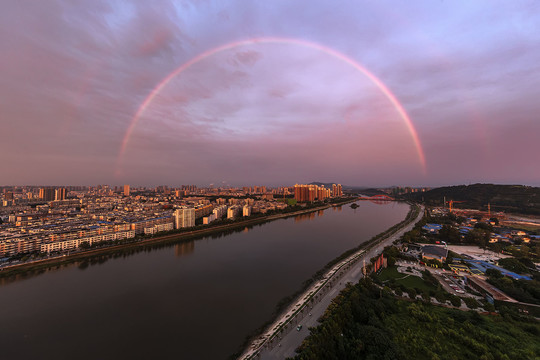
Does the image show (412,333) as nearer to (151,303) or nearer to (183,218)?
(151,303)

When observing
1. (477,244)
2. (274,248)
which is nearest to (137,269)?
(274,248)

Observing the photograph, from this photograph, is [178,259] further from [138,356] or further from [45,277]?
[138,356]

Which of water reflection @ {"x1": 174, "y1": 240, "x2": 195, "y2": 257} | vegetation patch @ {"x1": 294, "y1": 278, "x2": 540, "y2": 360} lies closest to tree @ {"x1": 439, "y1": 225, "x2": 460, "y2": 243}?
vegetation patch @ {"x1": 294, "y1": 278, "x2": 540, "y2": 360}

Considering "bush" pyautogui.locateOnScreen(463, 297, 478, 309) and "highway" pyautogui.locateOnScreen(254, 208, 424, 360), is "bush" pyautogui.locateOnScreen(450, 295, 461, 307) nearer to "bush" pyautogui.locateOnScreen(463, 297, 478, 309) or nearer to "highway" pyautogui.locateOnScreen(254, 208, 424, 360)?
"bush" pyautogui.locateOnScreen(463, 297, 478, 309)

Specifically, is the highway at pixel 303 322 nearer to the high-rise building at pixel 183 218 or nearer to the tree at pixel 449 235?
the tree at pixel 449 235

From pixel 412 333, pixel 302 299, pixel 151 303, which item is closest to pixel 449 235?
pixel 412 333

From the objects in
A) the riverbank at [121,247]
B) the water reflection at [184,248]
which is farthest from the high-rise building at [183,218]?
the water reflection at [184,248]
